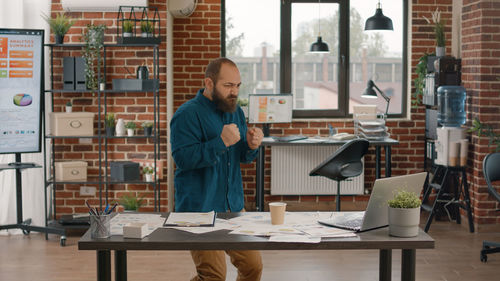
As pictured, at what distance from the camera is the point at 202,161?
9.64ft

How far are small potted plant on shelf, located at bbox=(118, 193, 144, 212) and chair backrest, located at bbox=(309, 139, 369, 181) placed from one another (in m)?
1.75

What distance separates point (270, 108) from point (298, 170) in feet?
2.65

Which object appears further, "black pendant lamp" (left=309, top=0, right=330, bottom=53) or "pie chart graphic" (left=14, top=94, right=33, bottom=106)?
"black pendant lamp" (left=309, top=0, right=330, bottom=53)

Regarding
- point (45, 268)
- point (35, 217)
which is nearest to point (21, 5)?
point (35, 217)

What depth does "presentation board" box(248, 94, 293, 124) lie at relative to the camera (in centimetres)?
627

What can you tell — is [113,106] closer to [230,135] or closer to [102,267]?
[230,135]

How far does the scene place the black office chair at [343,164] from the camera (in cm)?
496

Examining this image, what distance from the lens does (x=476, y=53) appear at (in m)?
5.70

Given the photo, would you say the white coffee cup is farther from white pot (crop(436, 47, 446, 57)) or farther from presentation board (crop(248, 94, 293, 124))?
white pot (crop(436, 47, 446, 57))

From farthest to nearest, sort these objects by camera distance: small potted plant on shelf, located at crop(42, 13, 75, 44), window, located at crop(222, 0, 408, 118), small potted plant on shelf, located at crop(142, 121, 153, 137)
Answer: window, located at crop(222, 0, 408, 118)
small potted plant on shelf, located at crop(142, 121, 153, 137)
small potted plant on shelf, located at crop(42, 13, 75, 44)

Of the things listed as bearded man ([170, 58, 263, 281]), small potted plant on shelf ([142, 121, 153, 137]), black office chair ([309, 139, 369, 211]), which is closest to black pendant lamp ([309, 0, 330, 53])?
black office chair ([309, 139, 369, 211])

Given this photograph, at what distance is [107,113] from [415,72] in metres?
3.32

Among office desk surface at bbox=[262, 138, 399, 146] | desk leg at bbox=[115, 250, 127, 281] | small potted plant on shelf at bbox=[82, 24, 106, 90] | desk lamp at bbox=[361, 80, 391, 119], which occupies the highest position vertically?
small potted plant on shelf at bbox=[82, 24, 106, 90]

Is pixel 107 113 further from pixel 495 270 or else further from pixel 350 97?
pixel 495 270
